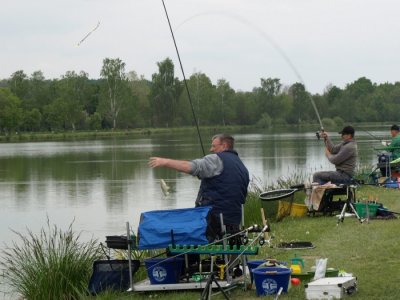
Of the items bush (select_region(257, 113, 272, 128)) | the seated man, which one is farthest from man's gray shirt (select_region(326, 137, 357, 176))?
bush (select_region(257, 113, 272, 128))

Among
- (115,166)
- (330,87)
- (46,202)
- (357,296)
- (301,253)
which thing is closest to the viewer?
(357,296)

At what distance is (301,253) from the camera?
21.7 ft

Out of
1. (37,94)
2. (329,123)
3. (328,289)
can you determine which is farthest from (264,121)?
(328,289)

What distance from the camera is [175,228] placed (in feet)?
16.8

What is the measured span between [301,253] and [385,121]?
6911 centimetres

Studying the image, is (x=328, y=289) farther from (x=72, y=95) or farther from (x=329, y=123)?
(x=72, y=95)

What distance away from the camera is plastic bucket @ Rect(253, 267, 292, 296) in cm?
501

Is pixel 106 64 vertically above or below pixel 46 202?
above

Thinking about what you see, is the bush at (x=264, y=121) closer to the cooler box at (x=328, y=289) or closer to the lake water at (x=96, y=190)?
the lake water at (x=96, y=190)

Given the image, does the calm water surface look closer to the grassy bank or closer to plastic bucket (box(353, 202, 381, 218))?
plastic bucket (box(353, 202, 381, 218))

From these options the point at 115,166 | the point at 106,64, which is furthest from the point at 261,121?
the point at 115,166

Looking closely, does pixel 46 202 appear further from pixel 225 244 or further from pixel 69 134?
pixel 69 134

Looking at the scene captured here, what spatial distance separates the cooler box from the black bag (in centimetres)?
146

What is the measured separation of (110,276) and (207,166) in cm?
119
